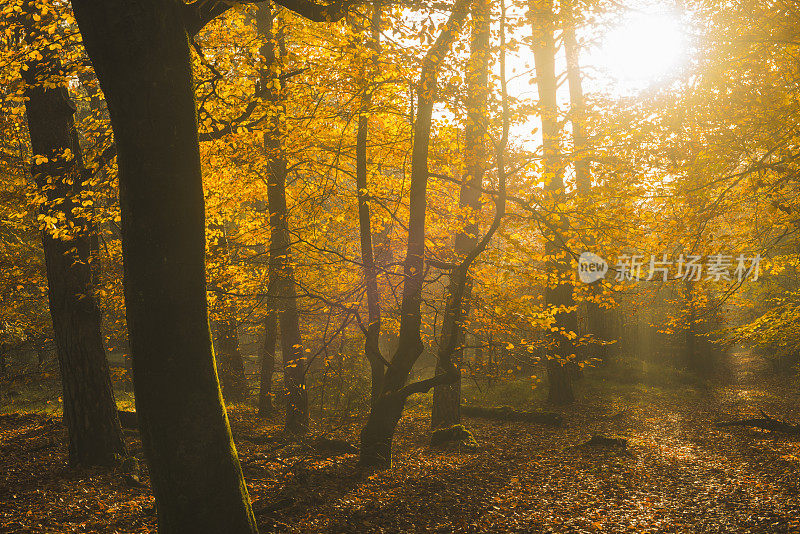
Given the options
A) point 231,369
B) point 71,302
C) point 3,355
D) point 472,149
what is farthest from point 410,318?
point 3,355

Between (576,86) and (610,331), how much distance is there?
31.2 ft

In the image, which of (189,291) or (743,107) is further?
(743,107)

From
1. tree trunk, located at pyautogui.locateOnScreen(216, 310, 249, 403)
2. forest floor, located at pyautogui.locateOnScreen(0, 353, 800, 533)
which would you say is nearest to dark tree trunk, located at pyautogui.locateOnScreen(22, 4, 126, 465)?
forest floor, located at pyautogui.locateOnScreen(0, 353, 800, 533)

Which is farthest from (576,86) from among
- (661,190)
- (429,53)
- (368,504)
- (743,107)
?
(368,504)

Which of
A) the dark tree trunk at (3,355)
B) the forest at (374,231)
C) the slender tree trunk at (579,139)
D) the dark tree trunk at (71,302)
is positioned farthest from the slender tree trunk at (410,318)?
the dark tree trunk at (3,355)

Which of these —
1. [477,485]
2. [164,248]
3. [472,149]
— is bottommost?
[477,485]

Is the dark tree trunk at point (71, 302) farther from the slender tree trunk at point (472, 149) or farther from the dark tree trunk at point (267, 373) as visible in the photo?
the dark tree trunk at point (267, 373)

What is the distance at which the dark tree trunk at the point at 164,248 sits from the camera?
3.70 m

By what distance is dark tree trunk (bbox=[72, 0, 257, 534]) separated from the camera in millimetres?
3697

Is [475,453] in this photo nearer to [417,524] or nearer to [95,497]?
[417,524]

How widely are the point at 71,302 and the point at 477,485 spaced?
6.97 m

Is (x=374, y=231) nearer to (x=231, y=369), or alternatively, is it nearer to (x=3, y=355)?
(x=231, y=369)

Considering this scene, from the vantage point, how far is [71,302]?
7777mm

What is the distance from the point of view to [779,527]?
6164mm
